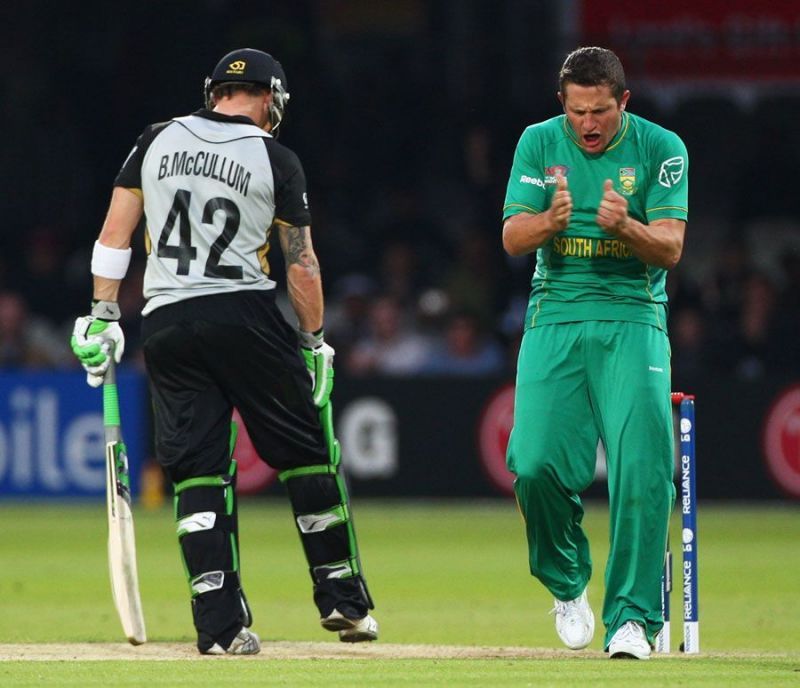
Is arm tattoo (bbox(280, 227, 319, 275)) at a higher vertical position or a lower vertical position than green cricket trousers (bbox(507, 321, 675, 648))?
higher

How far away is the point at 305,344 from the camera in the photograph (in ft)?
24.1

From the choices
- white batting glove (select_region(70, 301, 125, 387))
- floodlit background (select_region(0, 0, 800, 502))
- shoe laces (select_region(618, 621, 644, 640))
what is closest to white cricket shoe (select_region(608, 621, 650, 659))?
shoe laces (select_region(618, 621, 644, 640))

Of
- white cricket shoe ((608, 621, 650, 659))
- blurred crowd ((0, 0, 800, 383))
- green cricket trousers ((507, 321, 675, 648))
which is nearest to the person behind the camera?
white cricket shoe ((608, 621, 650, 659))

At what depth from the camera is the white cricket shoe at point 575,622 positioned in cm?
705

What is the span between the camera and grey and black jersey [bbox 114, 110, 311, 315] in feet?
22.8

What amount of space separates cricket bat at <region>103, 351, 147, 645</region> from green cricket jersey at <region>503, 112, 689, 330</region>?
169 cm

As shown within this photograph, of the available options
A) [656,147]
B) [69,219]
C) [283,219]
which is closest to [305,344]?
[283,219]

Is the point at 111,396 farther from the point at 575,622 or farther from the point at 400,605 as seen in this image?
the point at 400,605

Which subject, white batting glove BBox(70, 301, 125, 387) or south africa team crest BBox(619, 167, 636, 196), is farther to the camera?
white batting glove BBox(70, 301, 125, 387)

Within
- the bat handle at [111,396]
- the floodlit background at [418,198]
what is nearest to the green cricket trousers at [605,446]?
the bat handle at [111,396]

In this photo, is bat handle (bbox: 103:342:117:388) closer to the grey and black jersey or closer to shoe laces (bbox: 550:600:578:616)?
the grey and black jersey

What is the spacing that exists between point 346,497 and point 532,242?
137 centimetres

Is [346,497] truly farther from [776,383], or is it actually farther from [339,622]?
[776,383]

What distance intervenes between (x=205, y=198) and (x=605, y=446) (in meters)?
1.72
